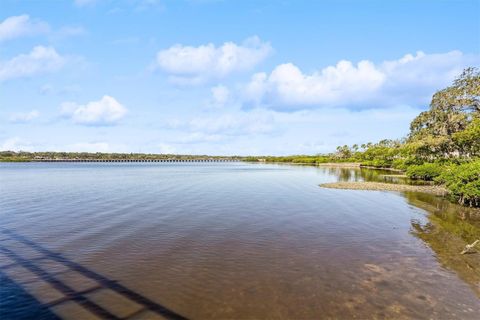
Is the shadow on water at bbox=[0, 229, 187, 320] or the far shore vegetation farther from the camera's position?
the far shore vegetation

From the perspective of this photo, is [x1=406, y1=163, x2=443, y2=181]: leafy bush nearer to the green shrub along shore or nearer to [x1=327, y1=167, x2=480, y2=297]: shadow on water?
the green shrub along shore

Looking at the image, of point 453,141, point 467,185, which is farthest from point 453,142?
point 467,185

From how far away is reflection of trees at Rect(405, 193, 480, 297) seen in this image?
44.8 feet

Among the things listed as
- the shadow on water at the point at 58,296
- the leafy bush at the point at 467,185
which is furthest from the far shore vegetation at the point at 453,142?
the shadow on water at the point at 58,296

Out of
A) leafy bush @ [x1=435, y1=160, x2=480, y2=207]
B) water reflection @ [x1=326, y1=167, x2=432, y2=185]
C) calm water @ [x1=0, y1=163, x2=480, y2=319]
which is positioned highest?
leafy bush @ [x1=435, y1=160, x2=480, y2=207]

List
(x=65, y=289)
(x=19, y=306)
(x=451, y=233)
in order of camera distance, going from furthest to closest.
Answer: (x=451, y=233)
(x=65, y=289)
(x=19, y=306)

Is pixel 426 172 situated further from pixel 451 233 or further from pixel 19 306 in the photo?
pixel 19 306

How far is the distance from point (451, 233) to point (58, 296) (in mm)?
21122

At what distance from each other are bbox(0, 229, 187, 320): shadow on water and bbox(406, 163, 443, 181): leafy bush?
5501 centimetres

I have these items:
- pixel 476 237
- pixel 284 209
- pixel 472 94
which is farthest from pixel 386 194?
pixel 472 94

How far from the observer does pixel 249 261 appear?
47.2 feet

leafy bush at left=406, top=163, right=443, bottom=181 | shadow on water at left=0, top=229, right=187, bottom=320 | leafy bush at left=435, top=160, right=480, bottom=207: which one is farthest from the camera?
leafy bush at left=406, top=163, right=443, bottom=181

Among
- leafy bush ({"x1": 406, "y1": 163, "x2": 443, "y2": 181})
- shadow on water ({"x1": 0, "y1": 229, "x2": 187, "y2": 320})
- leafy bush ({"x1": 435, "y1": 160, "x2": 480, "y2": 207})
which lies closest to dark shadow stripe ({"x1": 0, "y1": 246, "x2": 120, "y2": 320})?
shadow on water ({"x1": 0, "y1": 229, "x2": 187, "y2": 320})

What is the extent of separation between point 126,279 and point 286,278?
606 cm
